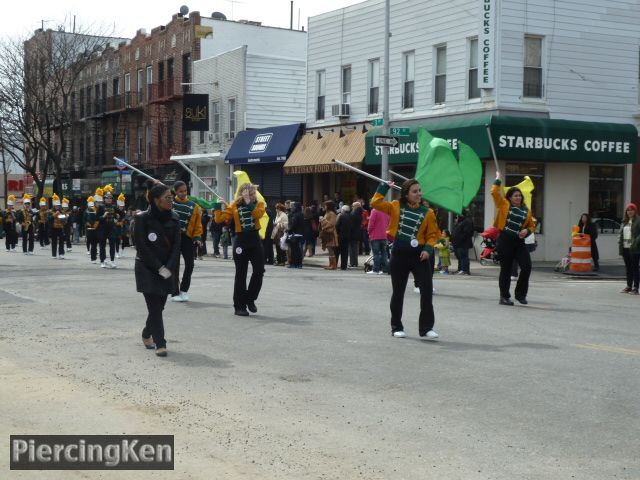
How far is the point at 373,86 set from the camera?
32781mm

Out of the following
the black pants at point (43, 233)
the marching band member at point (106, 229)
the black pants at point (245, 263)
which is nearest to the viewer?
the black pants at point (245, 263)

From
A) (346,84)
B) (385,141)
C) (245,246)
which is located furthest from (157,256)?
(346,84)

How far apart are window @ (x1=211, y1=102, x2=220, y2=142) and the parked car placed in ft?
66.1

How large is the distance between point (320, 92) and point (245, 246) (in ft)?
77.5

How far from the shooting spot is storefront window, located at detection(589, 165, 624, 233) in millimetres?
29078

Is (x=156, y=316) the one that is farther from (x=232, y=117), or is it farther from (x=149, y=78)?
(x=149, y=78)

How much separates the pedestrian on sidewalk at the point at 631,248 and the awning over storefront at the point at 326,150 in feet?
44.6

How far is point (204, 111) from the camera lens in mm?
44031

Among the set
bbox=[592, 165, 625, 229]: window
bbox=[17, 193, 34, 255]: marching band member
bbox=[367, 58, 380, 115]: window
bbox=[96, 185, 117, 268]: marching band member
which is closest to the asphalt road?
bbox=[96, 185, 117, 268]: marching band member

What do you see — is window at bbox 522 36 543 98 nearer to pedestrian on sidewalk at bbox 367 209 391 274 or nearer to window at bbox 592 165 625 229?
window at bbox 592 165 625 229

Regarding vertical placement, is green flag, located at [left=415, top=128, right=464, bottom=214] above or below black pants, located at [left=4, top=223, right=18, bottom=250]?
above

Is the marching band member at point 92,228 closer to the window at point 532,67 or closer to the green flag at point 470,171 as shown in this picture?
the green flag at point 470,171

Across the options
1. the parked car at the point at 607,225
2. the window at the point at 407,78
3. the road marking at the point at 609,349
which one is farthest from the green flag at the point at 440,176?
the window at the point at 407,78

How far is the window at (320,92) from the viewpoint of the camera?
117ft
